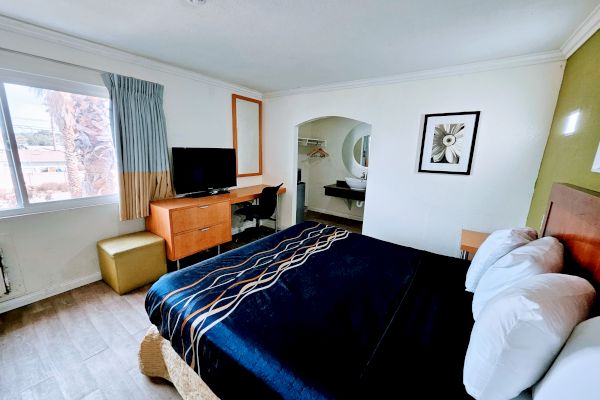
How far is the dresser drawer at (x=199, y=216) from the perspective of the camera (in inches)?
100

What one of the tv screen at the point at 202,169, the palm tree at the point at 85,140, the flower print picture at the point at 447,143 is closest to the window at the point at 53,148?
the palm tree at the point at 85,140

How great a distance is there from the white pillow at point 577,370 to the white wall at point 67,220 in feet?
11.0


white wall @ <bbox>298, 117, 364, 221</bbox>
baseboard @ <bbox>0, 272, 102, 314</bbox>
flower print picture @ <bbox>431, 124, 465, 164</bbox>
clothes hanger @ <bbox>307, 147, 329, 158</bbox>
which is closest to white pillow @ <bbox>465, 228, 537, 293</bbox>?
flower print picture @ <bbox>431, 124, 465, 164</bbox>

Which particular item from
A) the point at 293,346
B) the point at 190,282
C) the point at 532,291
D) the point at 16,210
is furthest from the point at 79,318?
the point at 532,291

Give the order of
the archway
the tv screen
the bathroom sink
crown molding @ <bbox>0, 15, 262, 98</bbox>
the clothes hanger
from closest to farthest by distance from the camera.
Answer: crown molding @ <bbox>0, 15, 262, 98</bbox>, the tv screen, the bathroom sink, the archway, the clothes hanger

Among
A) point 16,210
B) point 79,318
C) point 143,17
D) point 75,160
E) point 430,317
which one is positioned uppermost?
point 143,17

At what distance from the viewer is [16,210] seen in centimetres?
203

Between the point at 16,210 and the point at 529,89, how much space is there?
4793 mm

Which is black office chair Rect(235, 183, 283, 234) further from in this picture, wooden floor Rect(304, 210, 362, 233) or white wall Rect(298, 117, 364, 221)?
white wall Rect(298, 117, 364, 221)

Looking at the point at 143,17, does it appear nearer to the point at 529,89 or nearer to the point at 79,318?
the point at 79,318

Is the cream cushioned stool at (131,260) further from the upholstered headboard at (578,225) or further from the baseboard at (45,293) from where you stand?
the upholstered headboard at (578,225)

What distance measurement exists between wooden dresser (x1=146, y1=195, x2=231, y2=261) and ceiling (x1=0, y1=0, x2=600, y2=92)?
5.17 feet

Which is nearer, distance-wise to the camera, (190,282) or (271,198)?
(190,282)

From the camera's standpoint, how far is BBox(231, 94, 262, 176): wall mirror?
3.73 metres
